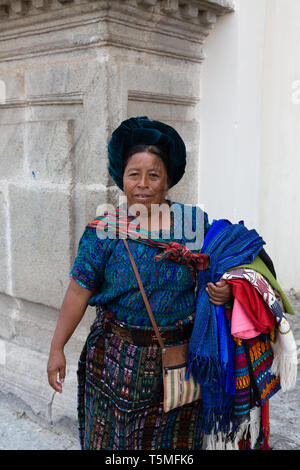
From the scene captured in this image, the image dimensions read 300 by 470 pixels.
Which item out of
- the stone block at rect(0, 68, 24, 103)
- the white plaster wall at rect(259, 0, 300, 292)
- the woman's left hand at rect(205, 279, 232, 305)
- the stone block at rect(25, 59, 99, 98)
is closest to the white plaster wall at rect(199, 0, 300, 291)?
the white plaster wall at rect(259, 0, 300, 292)

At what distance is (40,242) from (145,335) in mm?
1284

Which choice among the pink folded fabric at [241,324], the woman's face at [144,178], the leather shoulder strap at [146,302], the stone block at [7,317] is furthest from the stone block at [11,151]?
the pink folded fabric at [241,324]

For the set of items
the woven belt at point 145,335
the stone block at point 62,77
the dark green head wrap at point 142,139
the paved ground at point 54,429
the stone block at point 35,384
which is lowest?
the paved ground at point 54,429

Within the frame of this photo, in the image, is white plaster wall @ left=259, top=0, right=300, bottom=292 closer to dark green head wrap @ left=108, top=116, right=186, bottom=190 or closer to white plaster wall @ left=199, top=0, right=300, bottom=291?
white plaster wall @ left=199, top=0, right=300, bottom=291

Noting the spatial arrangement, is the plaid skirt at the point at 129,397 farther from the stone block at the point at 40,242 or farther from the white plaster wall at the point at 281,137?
the white plaster wall at the point at 281,137

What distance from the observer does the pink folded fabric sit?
175 cm

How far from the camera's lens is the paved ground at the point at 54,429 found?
2.62 m

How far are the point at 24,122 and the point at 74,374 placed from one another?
157 cm

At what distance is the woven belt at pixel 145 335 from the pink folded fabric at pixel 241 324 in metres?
0.23

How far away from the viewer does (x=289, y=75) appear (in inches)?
153

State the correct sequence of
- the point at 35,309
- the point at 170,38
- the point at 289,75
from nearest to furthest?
the point at 170,38
the point at 35,309
the point at 289,75

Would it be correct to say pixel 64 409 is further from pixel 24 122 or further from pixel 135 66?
pixel 135 66

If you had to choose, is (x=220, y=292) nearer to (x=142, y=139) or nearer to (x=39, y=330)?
(x=142, y=139)

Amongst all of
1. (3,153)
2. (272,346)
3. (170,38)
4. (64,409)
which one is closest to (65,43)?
(170,38)
